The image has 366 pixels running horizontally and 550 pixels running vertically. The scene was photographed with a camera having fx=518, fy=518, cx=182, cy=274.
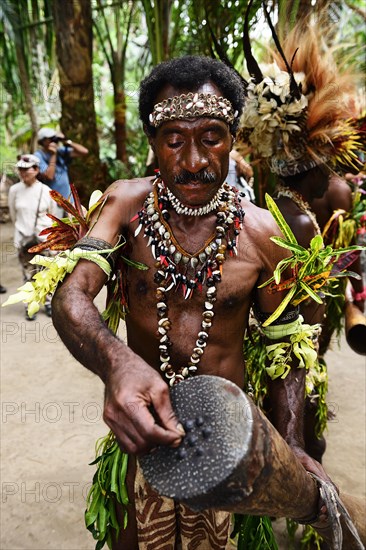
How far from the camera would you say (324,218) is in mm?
3148

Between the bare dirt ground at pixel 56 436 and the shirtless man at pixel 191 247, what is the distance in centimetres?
112

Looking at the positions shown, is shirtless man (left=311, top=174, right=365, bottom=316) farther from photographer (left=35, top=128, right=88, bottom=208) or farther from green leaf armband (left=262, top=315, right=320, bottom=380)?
photographer (left=35, top=128, right=88, bottom=208)

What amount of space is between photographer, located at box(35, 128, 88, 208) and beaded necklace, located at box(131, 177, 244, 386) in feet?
15.3

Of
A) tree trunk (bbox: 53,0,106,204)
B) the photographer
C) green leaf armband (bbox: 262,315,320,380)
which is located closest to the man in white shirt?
the photographer

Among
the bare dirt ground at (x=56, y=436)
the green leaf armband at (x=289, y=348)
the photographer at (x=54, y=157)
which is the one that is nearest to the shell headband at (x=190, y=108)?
the green leaf armband at (x=289, y=348)

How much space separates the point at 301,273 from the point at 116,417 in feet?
3.16

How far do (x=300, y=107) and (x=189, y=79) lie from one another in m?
1.24

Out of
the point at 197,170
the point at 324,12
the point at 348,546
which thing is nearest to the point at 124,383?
the point at 197,170

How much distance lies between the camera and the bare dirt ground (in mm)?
2902

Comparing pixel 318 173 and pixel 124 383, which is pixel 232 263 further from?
pixel 318 173

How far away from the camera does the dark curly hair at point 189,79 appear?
1618 millimetres

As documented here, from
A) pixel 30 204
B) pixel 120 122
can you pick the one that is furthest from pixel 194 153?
pixel 120 122

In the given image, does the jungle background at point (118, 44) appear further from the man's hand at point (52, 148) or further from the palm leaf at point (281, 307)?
the palm leaf at point (281, 307)

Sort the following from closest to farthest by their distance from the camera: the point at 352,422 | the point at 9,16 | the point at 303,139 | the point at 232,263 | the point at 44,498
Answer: the point at 232,263, the point at 303,139, the point at 44,498, the point at 352,422, the point at 9,16
